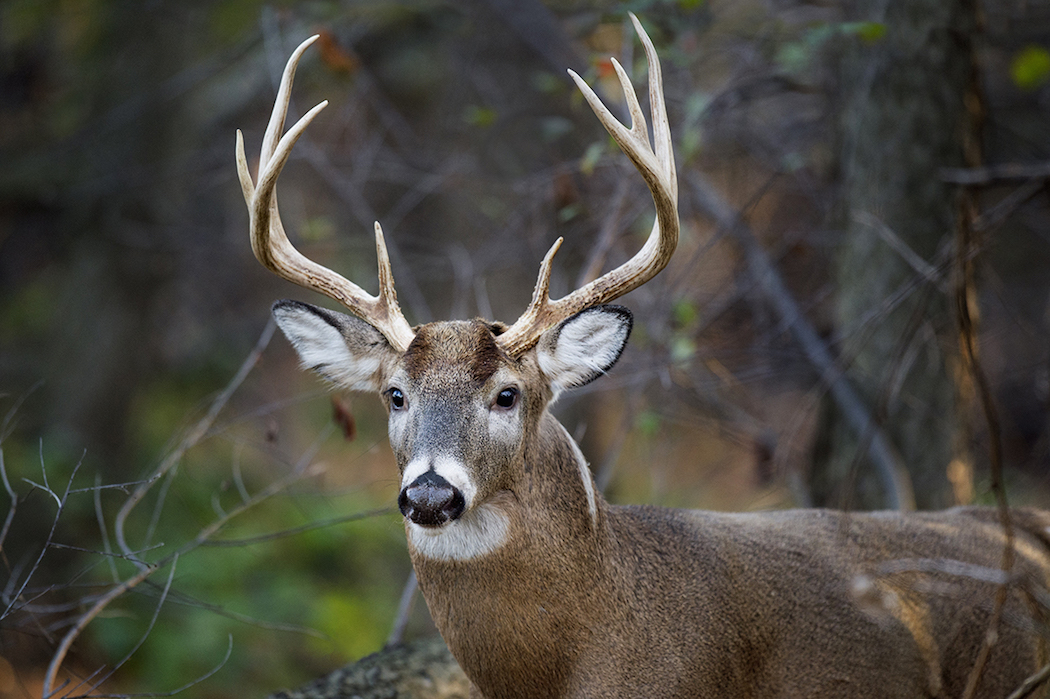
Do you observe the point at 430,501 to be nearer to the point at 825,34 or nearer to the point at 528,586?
the point at 528,586

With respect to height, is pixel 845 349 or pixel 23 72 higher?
pixel 23 72

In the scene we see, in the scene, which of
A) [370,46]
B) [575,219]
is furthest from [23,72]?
[575,219]

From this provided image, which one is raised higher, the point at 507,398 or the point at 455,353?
the point at 455,353

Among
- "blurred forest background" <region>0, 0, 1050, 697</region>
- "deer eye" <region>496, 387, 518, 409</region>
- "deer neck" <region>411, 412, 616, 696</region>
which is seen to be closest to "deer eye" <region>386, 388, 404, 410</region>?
"deer eye" <region>496, 387, 518, 409</region>

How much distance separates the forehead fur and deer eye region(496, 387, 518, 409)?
3.4 inches

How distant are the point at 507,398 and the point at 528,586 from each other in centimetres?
73

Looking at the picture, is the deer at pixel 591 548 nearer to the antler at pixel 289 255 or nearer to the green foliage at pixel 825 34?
the antler at pixel 289 255

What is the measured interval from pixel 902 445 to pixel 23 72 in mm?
12494

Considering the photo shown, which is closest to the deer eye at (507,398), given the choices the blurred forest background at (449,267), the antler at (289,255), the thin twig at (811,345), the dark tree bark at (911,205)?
the antler at (289,255)

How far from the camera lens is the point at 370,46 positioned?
11.1 meters

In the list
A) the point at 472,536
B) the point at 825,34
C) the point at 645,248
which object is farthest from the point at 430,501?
the point at 825,34

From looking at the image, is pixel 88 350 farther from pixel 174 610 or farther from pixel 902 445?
pixel 902 445

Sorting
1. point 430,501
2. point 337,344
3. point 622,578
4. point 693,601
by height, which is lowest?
point 693,601

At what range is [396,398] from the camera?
3.85 m
